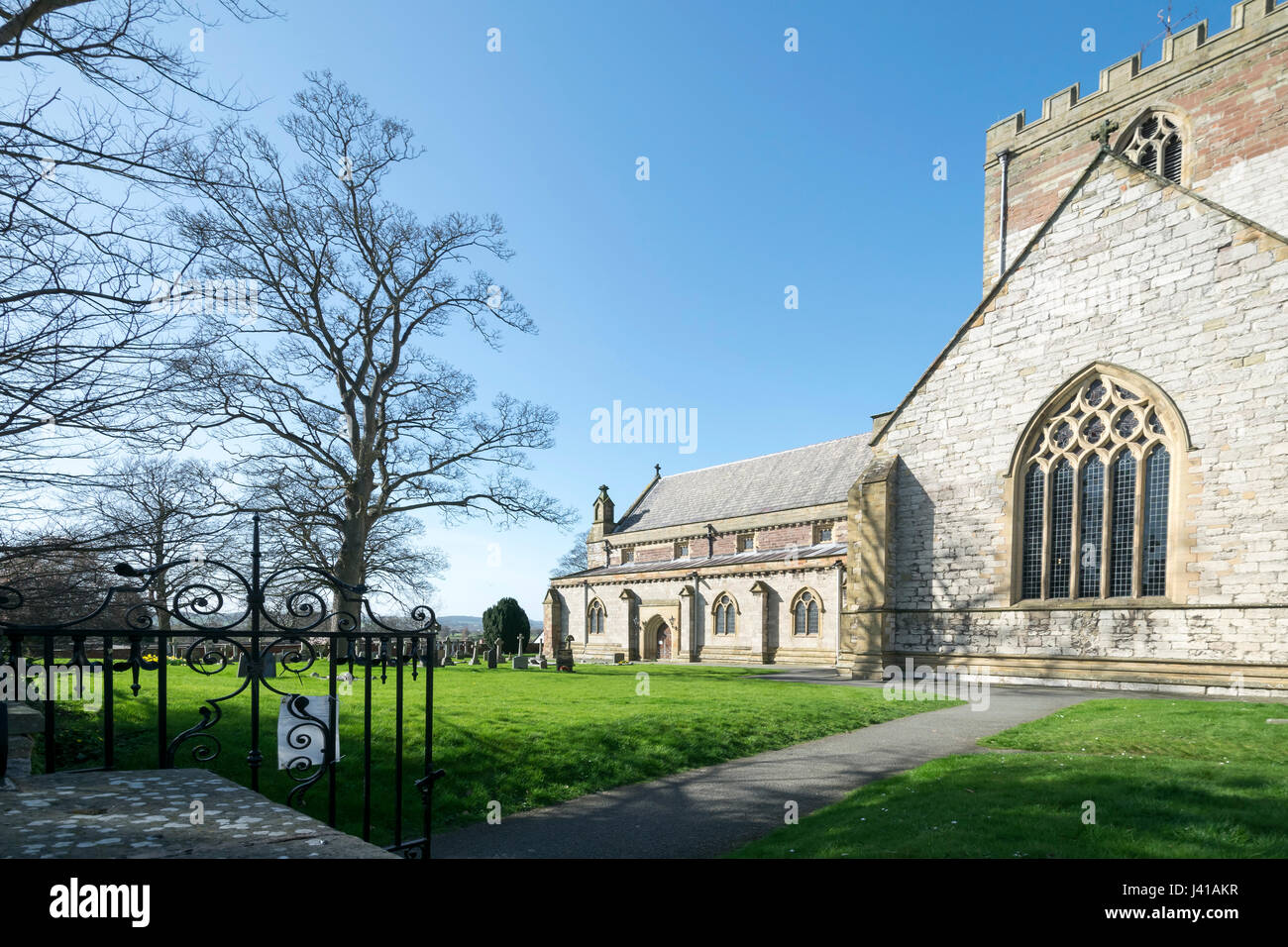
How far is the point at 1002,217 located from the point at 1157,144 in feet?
16.3

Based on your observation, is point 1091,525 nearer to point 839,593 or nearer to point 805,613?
point 839,593

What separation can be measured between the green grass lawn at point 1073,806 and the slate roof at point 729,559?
22859 mm

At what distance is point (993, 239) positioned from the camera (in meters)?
27.6

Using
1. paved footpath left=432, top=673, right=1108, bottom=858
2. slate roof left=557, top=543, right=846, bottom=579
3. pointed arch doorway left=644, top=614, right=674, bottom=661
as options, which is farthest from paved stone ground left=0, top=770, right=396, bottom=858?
pointed arch doorway left=644, top=614, right=674, bottom=661

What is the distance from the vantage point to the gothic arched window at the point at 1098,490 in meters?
16.8

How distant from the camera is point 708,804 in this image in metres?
6.74

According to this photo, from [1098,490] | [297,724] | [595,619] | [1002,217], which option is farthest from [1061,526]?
[595,619]

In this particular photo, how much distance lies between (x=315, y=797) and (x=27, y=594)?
2772 mm

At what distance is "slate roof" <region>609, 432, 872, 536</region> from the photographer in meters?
35.7

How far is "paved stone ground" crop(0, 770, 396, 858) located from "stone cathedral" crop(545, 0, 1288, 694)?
1850 centimetres

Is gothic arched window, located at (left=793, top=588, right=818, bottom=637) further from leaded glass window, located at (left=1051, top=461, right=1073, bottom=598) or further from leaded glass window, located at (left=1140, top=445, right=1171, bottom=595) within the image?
leaded glass window, located at (left=1140, top=445, right=1171, bottom=595)
